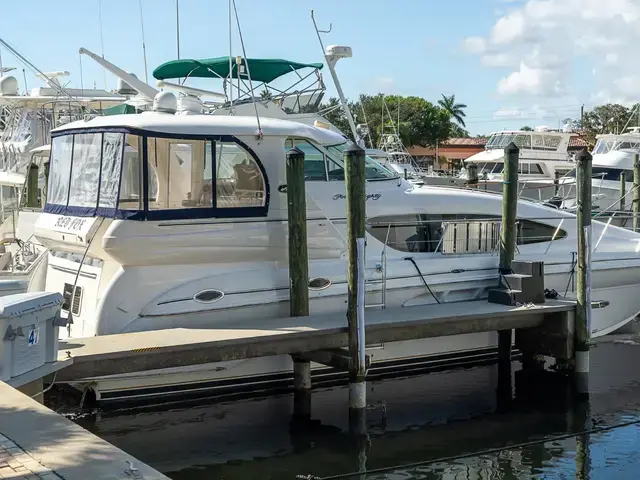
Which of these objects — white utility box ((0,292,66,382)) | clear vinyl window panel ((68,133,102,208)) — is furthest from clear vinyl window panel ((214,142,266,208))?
white utility box ((0,292,66,382))

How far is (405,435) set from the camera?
9.65 meters

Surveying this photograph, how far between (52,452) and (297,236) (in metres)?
4.99

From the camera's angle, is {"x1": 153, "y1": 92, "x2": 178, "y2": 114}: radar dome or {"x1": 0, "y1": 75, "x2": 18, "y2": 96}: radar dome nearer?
{"x1": 153, "y1": 92, "x2": 178, "y2": 114}: radar dome

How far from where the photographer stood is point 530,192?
2900 cm

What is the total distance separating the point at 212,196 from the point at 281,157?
109cm

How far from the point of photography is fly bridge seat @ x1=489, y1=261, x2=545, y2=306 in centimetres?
1092

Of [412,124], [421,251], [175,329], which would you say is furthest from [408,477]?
[412,124]

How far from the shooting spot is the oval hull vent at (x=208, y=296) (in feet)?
31.9

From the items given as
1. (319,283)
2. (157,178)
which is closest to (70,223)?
(157,178)

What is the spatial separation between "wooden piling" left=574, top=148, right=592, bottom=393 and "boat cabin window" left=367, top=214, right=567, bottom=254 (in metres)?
1.25

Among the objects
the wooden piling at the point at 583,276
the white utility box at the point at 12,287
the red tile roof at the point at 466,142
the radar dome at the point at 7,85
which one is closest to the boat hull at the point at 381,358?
the wooden piling at the point at 583,276

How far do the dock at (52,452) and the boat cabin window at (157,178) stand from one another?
375cm

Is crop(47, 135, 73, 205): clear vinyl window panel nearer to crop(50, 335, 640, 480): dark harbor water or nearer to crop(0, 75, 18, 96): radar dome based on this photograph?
crop(50, 335, 640, 480): dark harbor water

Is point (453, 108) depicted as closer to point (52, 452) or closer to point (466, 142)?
point (466, 142)
